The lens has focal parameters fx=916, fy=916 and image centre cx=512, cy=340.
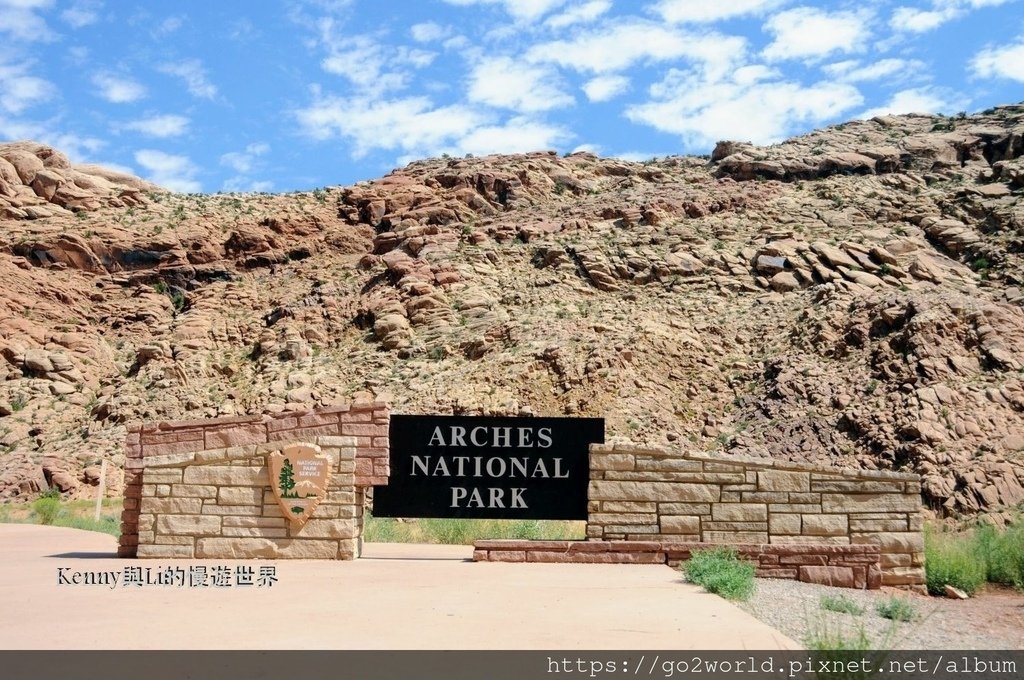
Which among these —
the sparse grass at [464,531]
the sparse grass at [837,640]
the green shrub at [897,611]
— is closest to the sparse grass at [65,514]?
the sparse grass at [464,531]

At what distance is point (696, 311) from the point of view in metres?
37.2

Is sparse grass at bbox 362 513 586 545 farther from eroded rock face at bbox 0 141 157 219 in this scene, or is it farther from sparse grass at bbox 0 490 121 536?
eroded rock face at bbox 0 141 157 219

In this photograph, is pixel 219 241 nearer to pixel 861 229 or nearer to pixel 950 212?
pixel 861 229

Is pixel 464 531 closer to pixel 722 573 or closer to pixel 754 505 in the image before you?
pixel 754 505

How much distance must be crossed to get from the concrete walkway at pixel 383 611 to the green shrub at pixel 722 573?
9.5 inches

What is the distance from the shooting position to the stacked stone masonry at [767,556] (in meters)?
12.2

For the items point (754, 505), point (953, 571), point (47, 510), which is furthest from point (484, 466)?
point (47, 510)

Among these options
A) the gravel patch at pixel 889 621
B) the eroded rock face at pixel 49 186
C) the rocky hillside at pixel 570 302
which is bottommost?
the gravel patch at pixel 889 621

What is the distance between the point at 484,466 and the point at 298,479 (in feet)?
9.01

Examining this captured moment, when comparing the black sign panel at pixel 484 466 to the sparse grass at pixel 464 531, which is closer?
the black sign panel at pixel 484 466

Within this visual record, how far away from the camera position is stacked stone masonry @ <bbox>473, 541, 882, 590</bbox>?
12211 millimetres

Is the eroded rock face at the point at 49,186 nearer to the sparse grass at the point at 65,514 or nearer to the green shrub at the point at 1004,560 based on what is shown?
the sparse grass at the point at 65,514

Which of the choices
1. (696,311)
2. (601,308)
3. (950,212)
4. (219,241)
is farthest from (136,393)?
(950,212)

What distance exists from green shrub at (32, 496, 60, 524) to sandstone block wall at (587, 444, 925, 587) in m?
17.9
